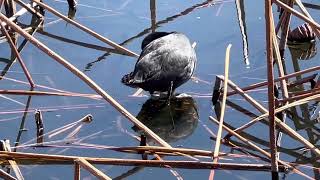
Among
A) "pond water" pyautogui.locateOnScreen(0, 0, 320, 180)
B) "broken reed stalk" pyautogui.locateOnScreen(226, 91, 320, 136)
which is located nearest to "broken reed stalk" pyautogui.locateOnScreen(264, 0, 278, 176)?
"pond water" pyautogui.locateOnScreen(0, 0, 320, 180)

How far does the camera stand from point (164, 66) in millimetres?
4277

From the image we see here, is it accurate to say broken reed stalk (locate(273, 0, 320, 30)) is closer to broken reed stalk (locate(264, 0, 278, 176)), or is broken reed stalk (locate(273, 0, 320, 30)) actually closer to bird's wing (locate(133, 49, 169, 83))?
broken reed stalk (locate(264, 0, 278, 176))

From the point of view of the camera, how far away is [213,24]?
547 centimetres

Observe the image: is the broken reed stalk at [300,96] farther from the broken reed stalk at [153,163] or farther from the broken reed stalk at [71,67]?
the broken reed stalk at [71,67]

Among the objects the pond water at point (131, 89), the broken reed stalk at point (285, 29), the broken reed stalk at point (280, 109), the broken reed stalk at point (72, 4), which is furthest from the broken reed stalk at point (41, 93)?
the broken reed stalk at point (72, 4)

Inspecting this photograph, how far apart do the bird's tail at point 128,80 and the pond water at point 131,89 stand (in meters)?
0.04

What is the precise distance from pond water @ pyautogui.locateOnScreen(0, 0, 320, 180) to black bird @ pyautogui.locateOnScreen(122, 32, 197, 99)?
150 millimetres

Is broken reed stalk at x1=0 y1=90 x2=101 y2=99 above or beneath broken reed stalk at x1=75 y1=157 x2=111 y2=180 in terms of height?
above

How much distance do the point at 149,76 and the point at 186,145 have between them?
577mm

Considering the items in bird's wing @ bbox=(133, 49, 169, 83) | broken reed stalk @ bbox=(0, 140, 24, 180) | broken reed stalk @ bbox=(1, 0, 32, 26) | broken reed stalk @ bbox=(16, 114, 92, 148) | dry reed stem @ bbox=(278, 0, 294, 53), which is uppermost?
broken reed stalk @ bbox=(1, 0, 32, 26)

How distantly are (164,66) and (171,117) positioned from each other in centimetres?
31

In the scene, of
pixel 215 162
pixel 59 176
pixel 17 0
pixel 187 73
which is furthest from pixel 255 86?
pixel 17 0

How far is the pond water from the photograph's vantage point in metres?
3.73

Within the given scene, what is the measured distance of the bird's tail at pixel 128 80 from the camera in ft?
13.6
